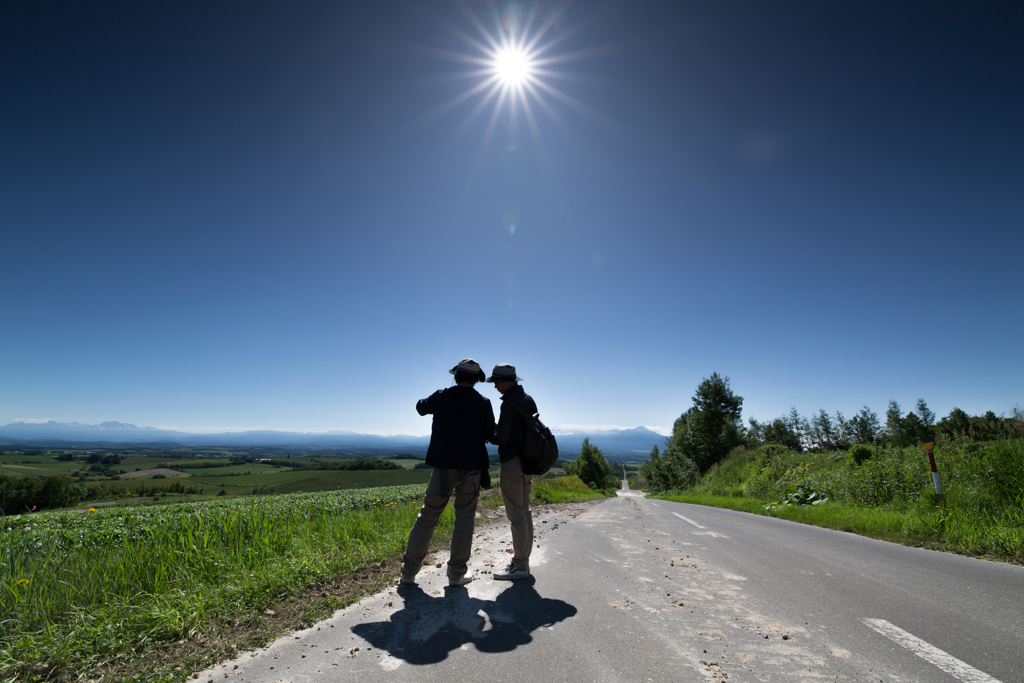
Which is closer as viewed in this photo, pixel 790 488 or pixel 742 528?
pixel 742 528

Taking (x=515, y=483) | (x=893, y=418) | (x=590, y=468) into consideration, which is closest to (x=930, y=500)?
(x=515, y=483)

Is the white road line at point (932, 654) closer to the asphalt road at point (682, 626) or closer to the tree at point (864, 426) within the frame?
the asphalt road at point (682, 626)

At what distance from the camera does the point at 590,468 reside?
2040 inches

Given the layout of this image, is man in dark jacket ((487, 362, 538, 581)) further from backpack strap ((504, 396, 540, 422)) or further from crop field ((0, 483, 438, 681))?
crop field ((0, 483, 438, 681))

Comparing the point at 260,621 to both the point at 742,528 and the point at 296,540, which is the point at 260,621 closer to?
the point at 296,540

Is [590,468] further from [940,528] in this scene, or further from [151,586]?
[151,586]

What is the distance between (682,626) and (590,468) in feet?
168

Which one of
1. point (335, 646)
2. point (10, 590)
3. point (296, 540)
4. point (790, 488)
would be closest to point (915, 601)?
point (335, 646)

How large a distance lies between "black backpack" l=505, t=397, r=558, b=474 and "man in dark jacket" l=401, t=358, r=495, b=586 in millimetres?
374

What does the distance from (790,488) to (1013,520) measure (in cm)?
963

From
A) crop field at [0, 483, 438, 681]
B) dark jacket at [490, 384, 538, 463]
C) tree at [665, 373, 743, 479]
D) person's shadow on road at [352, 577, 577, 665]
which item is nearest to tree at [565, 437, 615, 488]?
tree at [665, 373, 743, 479]

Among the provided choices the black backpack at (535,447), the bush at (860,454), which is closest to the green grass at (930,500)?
the bush at (860,454)

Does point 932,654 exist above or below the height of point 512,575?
above

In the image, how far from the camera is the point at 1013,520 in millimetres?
5734
